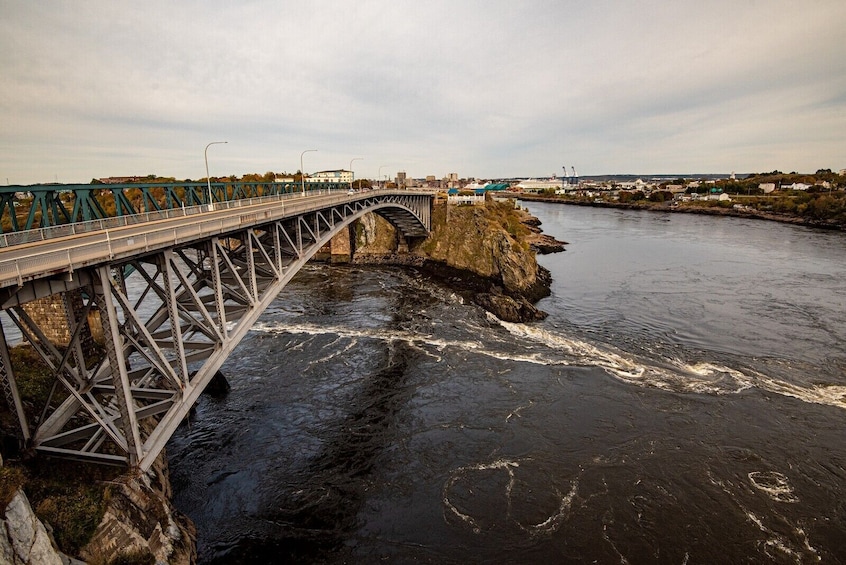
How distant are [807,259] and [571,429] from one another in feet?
205

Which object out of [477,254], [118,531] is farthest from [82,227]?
[477,254]

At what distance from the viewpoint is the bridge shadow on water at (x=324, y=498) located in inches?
575

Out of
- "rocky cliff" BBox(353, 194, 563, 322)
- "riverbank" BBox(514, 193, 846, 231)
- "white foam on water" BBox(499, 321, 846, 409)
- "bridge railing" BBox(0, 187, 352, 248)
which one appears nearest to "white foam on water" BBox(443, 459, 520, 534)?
"white foam on water" BBox(499, 321, 846, 409)

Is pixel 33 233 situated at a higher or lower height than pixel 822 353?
higher

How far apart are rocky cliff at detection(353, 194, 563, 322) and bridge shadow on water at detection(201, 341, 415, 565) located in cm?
1925

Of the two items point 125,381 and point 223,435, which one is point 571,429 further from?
point 125,381

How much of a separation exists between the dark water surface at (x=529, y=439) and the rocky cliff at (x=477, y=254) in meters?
4.61

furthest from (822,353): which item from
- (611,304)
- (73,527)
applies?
(73,527)

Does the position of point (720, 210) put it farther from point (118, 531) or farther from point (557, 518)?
point (118, 531)

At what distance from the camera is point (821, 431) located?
20781mm

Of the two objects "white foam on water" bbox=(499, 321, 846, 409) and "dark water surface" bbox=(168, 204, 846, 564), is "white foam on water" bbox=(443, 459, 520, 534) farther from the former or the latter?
"white foam on water" bbox=(499, 321, 846, 409)

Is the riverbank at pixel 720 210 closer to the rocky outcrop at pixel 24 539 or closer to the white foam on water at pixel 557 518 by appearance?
the white foam on water at pixel 557 518

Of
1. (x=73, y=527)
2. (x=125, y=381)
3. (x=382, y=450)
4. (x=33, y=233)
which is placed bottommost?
(x=382, y=450)

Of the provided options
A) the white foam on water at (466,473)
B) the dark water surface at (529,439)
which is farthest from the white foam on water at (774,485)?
the white foam on water at (466,473)
